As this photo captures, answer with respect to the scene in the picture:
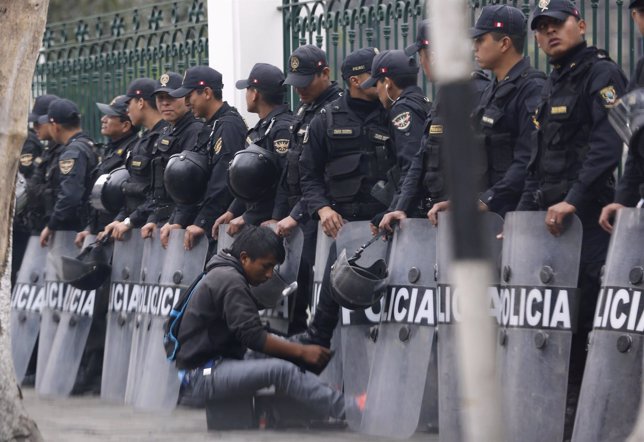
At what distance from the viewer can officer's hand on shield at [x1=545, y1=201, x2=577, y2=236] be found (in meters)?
6.22

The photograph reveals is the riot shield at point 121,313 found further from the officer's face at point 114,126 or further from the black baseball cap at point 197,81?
the officer's face at point 114,126

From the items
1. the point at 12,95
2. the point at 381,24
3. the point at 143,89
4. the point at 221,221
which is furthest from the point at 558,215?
the point at 143,89

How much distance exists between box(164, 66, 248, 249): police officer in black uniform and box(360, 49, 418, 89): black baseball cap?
152 cm

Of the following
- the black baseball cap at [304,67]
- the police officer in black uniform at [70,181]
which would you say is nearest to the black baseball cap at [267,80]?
the black baseball cap at [304,67]

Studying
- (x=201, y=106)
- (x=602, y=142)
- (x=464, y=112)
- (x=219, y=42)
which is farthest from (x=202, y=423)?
(x=464, y=112)

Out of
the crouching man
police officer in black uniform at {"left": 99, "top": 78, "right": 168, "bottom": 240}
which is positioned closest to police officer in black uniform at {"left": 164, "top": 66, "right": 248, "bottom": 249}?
police officer in black uniform at {"left": 99, "top": 78, "right": 168, "bottom": 240}

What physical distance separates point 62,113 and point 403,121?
4.51 metres

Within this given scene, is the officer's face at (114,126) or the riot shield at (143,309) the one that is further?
the officer's face at (114,126)

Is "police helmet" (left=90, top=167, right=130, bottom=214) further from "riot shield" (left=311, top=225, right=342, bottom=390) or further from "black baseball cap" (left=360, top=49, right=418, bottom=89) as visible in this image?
"black baseball cap" (left=360, top=49, right=418, bottom=89)

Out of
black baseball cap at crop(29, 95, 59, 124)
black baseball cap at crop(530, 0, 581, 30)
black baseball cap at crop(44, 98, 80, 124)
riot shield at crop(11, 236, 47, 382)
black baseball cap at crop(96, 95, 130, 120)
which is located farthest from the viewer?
black baseball cap at crop(29, 95, 59, 124)

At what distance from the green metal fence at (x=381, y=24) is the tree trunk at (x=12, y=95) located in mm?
2903

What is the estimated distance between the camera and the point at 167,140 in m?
9.74

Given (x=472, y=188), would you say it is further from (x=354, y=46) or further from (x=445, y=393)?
(x=354, y=46)

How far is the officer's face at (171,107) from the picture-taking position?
384 inches
